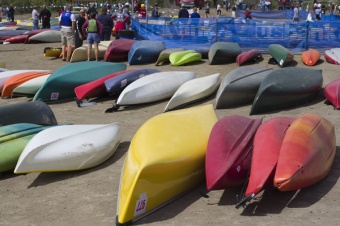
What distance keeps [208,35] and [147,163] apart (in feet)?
31.6

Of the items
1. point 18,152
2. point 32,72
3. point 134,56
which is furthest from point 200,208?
A: point 134,56

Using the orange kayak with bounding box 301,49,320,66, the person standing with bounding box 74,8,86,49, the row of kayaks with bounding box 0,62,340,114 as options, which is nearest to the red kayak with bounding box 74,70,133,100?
the row of kayaks with bounding box 0,62,340,114

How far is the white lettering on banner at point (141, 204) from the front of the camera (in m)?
5.20

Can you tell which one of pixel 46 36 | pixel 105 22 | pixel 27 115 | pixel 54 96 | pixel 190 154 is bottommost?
pixel 54 96

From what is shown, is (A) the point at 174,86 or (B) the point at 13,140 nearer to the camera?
(B) the point at 13,140

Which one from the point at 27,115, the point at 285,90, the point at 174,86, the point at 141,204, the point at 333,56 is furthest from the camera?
the point at 333,56

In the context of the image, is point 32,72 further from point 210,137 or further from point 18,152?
point 210,137

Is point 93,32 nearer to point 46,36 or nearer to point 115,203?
point 46,36

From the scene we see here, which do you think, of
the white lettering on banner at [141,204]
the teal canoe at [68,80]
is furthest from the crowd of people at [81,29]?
the white lettering on banner at [141,204]

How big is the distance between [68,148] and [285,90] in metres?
3.67

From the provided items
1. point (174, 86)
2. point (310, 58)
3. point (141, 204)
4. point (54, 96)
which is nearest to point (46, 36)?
point (54, 96)

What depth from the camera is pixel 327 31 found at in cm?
1359

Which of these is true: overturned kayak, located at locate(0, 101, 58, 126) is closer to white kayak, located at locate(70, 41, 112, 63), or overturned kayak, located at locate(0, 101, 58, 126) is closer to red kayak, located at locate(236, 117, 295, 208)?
red kayak, located at locate(236, 117, 295, 208)

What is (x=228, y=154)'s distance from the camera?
552cm
